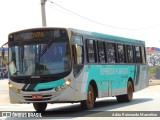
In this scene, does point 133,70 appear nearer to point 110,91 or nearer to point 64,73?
point 110,91

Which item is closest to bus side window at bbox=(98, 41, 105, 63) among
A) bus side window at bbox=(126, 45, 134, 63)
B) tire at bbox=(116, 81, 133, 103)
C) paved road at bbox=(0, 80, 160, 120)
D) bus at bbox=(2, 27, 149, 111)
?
bus at bbox=(2, 27, 149, 111)

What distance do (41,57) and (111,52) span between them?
197 inches

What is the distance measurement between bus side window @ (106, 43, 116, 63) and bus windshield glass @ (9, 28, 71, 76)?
13.7 ft

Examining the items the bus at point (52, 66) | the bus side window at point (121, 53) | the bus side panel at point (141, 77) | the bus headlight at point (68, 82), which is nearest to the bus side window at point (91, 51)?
the bus at point (52, 66)

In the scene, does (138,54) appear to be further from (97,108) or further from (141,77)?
(97,108)

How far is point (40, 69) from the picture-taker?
1578 centimetres

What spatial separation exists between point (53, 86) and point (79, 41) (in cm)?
213

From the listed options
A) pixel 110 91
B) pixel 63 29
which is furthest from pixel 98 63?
pixel 63 29

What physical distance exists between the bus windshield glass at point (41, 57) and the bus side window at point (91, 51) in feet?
5.92

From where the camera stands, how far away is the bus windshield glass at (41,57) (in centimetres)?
1573

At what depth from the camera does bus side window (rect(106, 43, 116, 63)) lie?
19.8 m

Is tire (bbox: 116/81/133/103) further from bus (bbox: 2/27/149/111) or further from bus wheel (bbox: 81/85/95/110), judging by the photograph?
bus wheel (bbox: 81/85/95/110)

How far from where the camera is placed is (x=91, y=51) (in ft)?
58.5

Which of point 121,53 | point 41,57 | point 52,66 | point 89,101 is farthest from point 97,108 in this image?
Result: point 121,53
